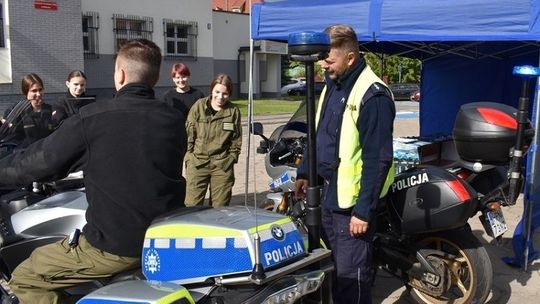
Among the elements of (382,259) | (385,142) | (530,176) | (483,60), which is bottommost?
(382,259)

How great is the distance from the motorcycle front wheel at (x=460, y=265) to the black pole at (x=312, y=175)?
170cm

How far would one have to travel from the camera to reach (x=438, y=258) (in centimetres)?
398

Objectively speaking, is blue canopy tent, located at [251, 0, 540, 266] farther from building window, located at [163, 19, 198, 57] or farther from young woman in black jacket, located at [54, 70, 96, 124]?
building window, located at [163, 19, 198, 57]

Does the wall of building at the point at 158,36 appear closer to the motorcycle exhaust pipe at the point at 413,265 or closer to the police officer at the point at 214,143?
the police officer at the point at 214,143

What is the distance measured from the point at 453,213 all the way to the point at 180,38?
2441cm

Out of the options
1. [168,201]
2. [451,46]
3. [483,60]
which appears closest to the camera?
[168,201]

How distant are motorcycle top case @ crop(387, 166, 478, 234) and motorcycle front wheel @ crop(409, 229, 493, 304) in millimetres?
222

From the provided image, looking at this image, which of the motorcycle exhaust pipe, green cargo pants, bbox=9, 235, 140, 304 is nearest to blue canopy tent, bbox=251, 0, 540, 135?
the motorcycle exhaust pipe

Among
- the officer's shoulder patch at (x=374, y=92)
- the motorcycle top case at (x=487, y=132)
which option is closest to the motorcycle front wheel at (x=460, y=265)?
the motorcycle top case at (x=487, y=132)

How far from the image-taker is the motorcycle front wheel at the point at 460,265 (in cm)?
396

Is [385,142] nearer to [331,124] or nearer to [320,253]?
[331,124]

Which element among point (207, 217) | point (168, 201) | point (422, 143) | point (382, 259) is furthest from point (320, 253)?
point (422, 143)

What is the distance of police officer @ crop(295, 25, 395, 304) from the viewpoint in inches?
122

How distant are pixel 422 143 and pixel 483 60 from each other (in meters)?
3.03
